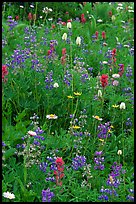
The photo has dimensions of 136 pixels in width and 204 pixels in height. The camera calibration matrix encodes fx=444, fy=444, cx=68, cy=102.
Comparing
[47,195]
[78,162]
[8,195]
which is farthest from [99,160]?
[8,195]

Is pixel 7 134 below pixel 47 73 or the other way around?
below

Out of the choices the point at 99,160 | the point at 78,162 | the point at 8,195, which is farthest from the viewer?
the point at 99,160

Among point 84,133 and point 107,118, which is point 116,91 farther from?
point 84,133

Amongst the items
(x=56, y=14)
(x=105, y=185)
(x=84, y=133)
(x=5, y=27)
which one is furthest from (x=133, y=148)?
(x=56, y=14)

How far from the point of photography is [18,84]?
12.8ft

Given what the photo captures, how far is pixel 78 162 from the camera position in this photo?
3080 millimetres

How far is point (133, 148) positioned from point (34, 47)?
2.06 m

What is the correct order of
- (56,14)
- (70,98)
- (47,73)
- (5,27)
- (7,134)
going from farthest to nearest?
(56,14) < (5,27) < (47,73) < (70,98) < (7,134)

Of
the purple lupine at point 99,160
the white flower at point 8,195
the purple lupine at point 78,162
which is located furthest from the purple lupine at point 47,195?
the purple lupine at point 99,160

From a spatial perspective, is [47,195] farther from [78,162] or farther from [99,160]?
[99,160]

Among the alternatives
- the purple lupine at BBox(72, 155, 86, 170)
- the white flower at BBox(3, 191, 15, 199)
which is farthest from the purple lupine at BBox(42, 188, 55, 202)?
the purple lupine at BBox(72, 155, 86, 170)

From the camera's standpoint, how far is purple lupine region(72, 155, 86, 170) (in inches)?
120

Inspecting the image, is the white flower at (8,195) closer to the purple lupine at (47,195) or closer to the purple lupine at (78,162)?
the purple lupine at (47,195)

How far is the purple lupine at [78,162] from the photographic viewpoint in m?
3.04
